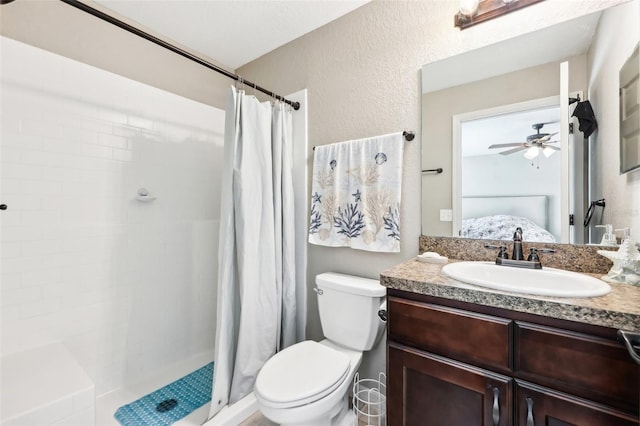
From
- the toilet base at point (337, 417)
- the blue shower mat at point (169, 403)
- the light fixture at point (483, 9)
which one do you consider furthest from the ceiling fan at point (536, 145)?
the blue shower mat at point (169, 403)

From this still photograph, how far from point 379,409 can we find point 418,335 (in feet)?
2.68

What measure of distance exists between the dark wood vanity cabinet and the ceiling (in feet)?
6.01

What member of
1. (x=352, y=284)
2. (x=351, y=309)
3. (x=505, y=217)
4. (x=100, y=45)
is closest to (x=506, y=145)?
(x=505, y=217)

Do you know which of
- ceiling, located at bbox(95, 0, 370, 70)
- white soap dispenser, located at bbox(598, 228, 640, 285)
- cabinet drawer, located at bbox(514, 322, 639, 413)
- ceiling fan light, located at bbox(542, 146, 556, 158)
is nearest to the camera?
cabinet drawer, located at bbox(514, 322, 639, 413)

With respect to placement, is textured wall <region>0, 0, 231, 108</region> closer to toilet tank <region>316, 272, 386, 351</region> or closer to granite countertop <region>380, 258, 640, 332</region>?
toilet tank <region>316, 272, 386, 351</region>

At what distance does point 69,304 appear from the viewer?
1.66 meters

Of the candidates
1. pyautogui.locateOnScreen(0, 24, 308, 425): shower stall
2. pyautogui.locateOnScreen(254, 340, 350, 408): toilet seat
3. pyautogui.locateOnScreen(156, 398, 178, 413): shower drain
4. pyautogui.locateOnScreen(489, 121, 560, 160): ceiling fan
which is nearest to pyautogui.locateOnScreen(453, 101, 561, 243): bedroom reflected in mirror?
pyautogui.locateOnScreen(489, 121, 560, 160): ceiling fan

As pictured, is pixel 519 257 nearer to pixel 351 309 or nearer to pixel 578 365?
pixel 578 365

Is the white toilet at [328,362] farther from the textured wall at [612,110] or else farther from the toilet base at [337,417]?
the textured wall at [612,110]

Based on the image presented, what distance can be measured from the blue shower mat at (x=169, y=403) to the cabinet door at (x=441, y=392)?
49.3 inches

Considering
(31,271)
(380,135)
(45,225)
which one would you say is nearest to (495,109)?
(380,135)

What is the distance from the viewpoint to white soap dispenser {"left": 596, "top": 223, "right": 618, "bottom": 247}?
1100mm

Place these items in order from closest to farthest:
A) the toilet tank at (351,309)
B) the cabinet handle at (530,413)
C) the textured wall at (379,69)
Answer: the cabinet handle at (530,413), the textured wall at (379,69), the toilet tank at (351,309)

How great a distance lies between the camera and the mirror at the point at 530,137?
112cm
